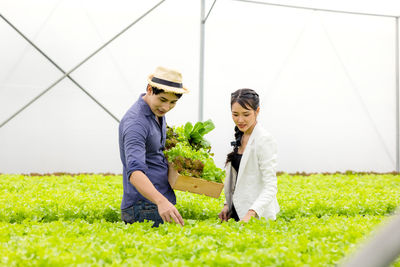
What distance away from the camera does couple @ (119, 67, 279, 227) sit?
3.33m

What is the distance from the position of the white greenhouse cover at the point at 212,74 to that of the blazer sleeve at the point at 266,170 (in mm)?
8174

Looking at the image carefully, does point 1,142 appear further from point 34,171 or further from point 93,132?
point 93,132

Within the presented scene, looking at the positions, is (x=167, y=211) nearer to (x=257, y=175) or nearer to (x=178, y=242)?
(x=178, y=242)

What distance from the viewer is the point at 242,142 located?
3.85 metres

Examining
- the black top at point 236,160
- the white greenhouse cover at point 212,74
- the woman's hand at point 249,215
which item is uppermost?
the white greenhouse cover at point 212,74

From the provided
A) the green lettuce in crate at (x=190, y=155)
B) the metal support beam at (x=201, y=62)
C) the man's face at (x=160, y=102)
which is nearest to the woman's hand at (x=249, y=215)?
the green lettuce in crate at (x=190, y=155)

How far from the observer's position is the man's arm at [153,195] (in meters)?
A: 2.96

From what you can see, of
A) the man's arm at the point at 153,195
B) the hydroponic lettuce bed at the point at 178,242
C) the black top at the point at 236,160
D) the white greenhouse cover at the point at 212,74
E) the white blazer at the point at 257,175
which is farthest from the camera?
the white greenhouse cover at the point at 212,74

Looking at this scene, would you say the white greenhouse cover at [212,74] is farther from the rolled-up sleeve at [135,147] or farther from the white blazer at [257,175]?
the rolled-up sleeve at [135,147]

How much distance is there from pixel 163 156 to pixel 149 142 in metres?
0.29

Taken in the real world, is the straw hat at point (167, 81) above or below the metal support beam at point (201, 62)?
below

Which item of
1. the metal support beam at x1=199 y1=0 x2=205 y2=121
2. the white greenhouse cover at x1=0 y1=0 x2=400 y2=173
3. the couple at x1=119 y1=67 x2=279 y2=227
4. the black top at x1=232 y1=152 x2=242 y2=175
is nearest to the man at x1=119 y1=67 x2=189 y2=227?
the couple at x1=119 y1=67 x2=279 y2=227

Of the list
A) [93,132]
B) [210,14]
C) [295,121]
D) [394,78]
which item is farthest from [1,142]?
[394,78]

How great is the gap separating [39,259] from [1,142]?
9.19 m
